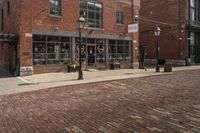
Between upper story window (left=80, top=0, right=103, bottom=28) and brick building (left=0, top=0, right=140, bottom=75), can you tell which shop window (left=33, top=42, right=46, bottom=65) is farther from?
upper story window (left=80, top=0, right=103, bottom=28)

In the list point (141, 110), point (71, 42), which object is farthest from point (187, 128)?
point (71, 42)

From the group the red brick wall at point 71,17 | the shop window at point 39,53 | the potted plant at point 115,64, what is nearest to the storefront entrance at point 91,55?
the red brick wall at point 71,17

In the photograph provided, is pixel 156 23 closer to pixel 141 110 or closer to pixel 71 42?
pixel 71 42

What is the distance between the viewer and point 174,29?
3634 centimetres

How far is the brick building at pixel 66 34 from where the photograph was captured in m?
20.9

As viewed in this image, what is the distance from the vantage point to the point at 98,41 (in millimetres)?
26328

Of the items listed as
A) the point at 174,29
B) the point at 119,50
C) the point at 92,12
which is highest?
the point at 92,12

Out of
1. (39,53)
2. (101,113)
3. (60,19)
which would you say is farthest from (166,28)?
(101,113)

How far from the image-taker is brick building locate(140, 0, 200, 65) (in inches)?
1394

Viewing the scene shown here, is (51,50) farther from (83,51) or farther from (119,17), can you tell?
(119,17)

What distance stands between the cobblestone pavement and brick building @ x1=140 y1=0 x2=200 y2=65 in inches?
985

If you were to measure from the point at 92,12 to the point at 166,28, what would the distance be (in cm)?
1548

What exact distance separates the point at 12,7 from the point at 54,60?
640cm

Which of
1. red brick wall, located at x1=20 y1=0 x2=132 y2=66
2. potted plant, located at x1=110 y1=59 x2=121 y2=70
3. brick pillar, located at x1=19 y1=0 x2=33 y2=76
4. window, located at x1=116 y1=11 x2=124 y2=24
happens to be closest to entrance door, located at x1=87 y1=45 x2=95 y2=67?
red brick wall, located at x1=20 y1=0 x2=132 y2=66
